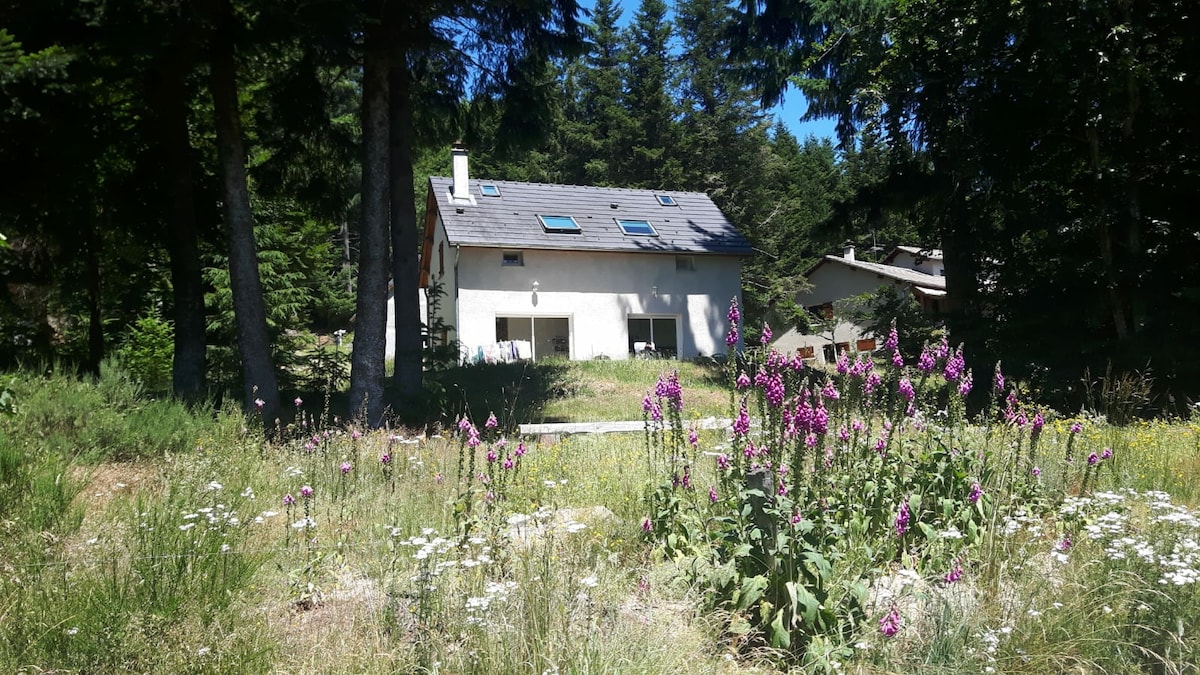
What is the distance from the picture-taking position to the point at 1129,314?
527 inches

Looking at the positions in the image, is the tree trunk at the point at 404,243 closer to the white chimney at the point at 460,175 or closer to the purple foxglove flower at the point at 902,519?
the purple foxglove flower at the point at 902,519

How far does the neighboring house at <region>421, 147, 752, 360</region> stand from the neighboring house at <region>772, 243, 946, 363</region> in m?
3.99

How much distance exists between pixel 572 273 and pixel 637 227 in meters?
3.25

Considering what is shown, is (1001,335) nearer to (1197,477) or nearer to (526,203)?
(1197,477)

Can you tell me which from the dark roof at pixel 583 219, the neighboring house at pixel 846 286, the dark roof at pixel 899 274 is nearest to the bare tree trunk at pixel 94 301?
the dark roof at pixel 583 219

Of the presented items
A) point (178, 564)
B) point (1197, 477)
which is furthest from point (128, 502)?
point (1197, 477)

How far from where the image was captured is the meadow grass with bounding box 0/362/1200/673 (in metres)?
3.28

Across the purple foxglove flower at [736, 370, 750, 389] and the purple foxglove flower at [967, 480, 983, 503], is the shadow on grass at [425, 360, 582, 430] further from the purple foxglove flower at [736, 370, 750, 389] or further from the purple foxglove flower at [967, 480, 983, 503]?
the purple foxglove flower at [967, 480, 983, 503]

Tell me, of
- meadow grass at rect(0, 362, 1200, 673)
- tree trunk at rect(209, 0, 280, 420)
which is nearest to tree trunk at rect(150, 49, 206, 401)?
tree trunk at rect(209, 0, 280, 420)

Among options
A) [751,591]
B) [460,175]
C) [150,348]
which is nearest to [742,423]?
[751,591]

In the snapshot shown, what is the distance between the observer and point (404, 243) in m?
13.0

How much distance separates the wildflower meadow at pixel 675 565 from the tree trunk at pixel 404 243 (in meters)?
6.80

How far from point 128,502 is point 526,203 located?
864 inches

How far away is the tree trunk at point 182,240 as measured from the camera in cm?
1180
